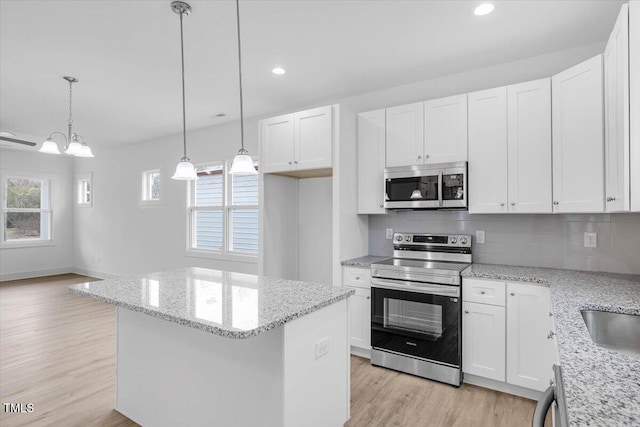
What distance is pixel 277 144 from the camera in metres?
3.63

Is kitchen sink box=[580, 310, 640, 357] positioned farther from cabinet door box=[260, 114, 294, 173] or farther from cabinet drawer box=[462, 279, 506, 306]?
cabinet door box=[260, 114, 294, 173]

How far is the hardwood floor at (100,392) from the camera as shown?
232 cm

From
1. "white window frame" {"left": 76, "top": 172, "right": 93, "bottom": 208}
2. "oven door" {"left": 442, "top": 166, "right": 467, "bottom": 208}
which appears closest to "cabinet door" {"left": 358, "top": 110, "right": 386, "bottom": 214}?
"oven door" {"left": 442, "top": 166, "right": 467, "bottom": 208}

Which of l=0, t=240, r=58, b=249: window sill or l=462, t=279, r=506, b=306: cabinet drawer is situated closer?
l=462, t=279, r=506, b=306: cabinet drawer

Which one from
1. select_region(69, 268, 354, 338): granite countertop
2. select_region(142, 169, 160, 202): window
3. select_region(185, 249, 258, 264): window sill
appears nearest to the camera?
select_region(69, 268, 354, 338): granite countertop

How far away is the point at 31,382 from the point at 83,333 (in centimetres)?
121

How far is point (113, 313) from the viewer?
4.76 metres

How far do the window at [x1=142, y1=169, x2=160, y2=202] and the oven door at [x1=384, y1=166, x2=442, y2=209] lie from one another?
15.5 ft

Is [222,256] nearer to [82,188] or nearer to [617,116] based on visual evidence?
[617,116]

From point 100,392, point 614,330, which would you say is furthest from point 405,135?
point 100,392

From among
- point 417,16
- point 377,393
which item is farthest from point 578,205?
point 377,393

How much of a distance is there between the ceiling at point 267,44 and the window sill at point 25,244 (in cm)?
434

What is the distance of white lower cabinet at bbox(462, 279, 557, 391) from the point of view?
2445 millimetres

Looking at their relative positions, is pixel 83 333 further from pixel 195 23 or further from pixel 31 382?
pixel 195 23
